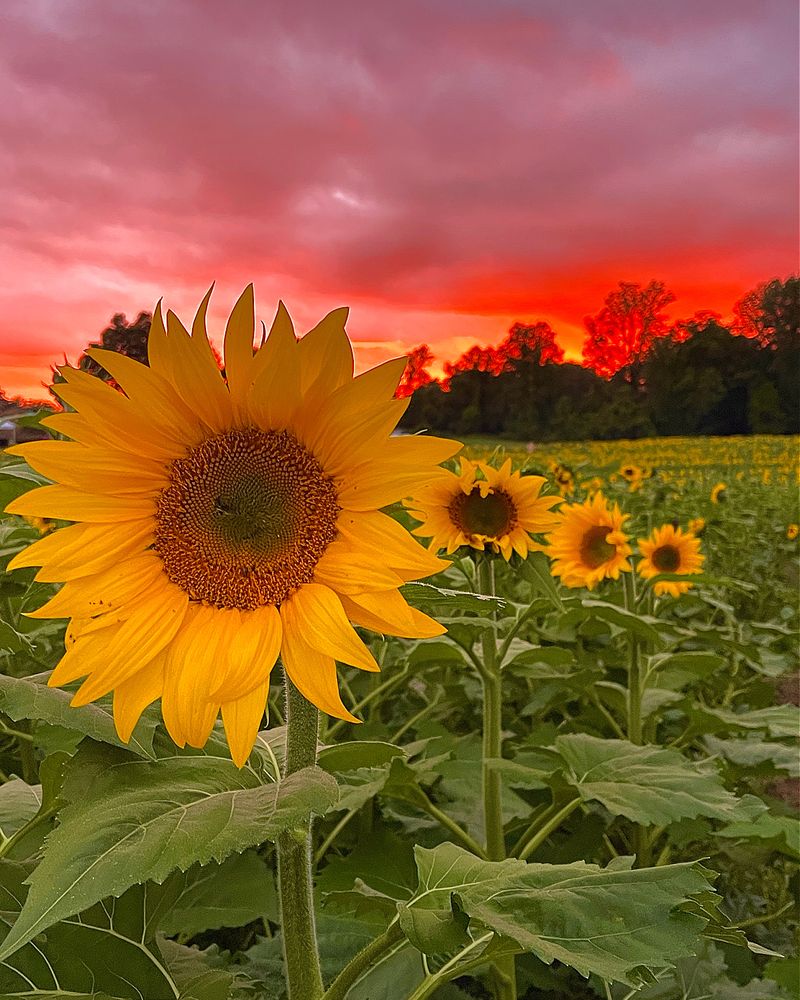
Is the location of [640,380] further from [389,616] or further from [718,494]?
[389,616]

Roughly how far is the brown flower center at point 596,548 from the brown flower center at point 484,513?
1.16m

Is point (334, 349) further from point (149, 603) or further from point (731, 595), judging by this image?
point (731, 595)

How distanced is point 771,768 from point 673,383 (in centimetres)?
1552

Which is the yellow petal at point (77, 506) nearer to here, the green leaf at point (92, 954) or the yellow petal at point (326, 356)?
the yellow petal at point (326, 356)

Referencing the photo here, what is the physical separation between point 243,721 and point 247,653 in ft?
0.25

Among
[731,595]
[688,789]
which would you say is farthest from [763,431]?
[688,789]

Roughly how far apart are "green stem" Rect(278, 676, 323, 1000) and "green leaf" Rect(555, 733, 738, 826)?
1.99ft

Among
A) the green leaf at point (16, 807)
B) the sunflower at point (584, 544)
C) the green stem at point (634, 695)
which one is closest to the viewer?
the green leaf at point (16, 807)

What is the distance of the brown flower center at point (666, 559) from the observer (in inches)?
142

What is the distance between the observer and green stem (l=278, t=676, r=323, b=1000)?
1.02 meters

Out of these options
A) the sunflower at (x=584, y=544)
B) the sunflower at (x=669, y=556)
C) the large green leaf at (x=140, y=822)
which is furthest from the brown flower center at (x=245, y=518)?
the sunflower at (x=669, y=556)

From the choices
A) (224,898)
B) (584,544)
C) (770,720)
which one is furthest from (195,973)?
(584,544)

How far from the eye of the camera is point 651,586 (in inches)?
122

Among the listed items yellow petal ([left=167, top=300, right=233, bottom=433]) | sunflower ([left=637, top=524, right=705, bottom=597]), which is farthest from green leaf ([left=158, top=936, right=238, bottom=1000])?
sunflower ([left=637, top=524, right=705, bottom=597])
